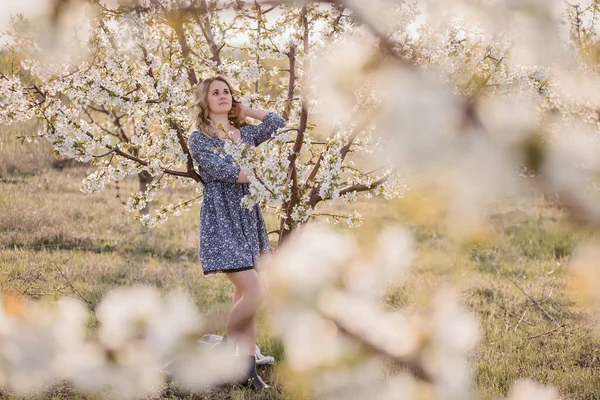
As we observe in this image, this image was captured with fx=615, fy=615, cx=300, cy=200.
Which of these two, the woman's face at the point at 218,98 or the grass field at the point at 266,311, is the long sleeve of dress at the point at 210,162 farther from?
the grass field at the point at 266,311

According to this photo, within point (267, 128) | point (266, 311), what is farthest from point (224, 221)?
point (266, 311)

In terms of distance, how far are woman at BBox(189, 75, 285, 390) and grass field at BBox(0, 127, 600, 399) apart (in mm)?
250

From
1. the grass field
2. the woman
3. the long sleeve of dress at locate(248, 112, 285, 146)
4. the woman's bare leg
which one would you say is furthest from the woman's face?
the grass field

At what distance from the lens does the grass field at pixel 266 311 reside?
421 centimetres

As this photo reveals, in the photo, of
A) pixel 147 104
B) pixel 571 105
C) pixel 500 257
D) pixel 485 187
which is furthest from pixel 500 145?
pixel 500 257

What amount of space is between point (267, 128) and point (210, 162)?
0.48 meters

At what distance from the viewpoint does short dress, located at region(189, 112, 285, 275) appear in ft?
11.5

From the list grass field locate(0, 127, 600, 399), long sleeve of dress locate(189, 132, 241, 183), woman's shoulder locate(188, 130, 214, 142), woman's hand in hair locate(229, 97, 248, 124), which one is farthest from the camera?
grass field locate(0, 127, 600, 399)

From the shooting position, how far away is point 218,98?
11.8ft

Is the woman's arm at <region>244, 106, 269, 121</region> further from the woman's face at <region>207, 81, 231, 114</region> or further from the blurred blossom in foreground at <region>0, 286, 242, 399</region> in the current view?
the blurred blossom in foreground at <region>0, 286, 242, 399</region>

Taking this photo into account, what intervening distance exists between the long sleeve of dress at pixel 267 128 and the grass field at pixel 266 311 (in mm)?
867

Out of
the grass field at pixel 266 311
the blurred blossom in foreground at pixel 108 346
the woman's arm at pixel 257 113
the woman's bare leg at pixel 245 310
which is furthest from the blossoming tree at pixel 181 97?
the blurred blossom in foreground at pixel 108 346

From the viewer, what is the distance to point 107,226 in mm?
7984

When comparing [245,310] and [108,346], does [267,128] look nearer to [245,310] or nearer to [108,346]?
[245,310]
